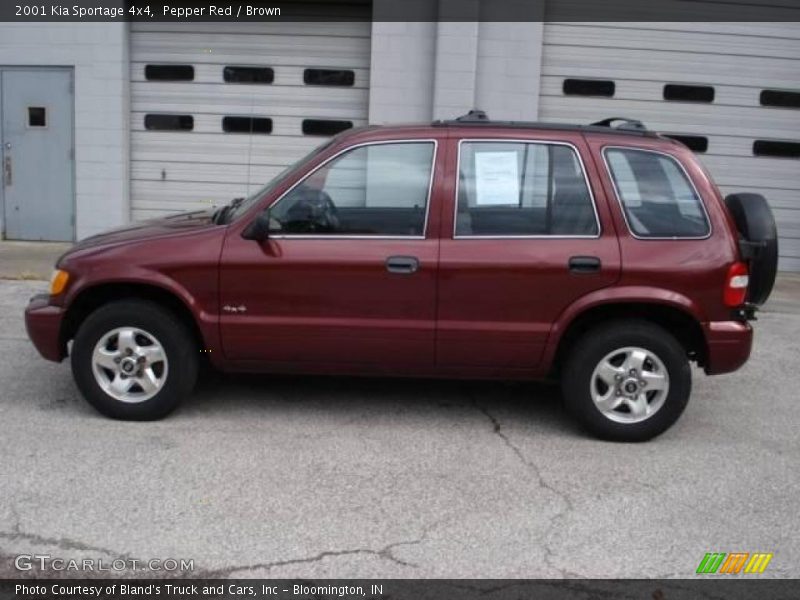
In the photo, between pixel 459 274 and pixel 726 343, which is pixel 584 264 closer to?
pixel 459 274

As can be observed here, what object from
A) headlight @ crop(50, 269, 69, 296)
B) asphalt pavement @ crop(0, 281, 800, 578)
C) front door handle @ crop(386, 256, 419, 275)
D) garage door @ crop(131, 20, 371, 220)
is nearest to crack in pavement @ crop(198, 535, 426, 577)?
Answer: asphalt pavement @ crop(0, 281, 800, 578)

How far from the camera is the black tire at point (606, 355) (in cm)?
470

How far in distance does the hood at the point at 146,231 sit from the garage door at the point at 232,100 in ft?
17.9

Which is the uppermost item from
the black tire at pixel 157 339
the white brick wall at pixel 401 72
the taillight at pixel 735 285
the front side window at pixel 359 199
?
the white brick wall at pixel 401 72

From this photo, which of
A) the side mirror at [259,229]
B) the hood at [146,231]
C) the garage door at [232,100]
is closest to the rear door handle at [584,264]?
the side mirror at [259,229]

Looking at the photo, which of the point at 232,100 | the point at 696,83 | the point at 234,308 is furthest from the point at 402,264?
the point at 696,83

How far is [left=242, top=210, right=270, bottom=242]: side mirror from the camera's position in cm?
469

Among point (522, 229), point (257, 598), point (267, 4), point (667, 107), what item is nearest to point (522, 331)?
point (522, 229)

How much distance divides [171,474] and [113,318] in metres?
1.08

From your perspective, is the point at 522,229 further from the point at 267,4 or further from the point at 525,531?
the point at 267,4

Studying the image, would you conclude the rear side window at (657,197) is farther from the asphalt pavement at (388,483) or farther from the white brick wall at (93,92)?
the white brick wall at (93,92)

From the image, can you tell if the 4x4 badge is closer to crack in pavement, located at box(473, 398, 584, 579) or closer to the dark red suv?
the dark red suv

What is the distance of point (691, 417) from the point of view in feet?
17.7

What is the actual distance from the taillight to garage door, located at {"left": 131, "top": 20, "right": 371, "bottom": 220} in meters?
6.65
